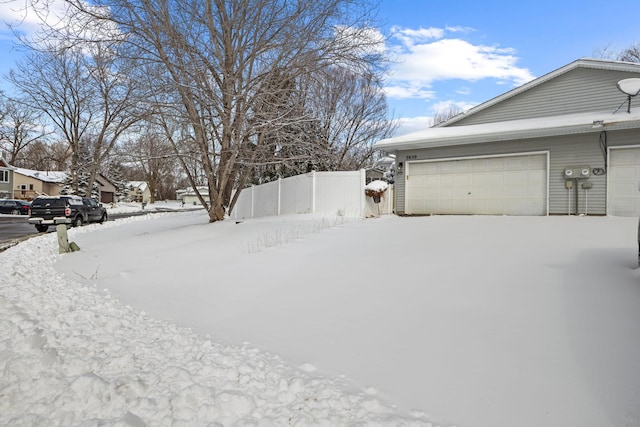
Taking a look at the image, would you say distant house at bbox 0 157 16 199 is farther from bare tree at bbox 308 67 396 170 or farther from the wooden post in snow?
the wooden post in snow

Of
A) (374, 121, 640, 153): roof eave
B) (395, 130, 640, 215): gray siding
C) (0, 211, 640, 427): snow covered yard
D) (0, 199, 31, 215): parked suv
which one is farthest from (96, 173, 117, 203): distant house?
(0, 211, 640, 427): snow covered yard

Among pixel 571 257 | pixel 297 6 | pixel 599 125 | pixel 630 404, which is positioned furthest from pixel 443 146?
pixel 630 404

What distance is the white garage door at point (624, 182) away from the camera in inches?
424

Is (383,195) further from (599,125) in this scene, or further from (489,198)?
(599,125)

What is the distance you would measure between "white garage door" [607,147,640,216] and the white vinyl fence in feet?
21.1

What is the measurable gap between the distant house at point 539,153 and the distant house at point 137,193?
6451 centimetres

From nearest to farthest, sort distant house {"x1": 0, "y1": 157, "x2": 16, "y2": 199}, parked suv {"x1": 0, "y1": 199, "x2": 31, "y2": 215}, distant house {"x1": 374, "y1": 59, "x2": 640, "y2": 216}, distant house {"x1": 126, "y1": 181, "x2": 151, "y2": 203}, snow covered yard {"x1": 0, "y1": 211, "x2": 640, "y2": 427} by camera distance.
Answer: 1. snow covered yard {"x1": 0, "y1": 211, "x2": 640, "y2": 427}
2. distant house {"x1": 374, "y1": 59, "x2": 640, "y2": 216}
3. parked suv {"x1": 0, "y1": 199, "x2": 31, "y2": 215}
4. distant house {"x1": 0, "y1": 157, "x2": 16, "y2": 199}
5. distant house {"x1": 126, "y1": 181, "x2": 151, "y2": 203}

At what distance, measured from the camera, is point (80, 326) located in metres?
4.15

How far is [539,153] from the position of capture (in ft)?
39.3

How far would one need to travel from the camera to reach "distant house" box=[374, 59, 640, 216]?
10992 millimetres

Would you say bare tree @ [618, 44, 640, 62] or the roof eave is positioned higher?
bare tree @ [618, 44, 640, 62]

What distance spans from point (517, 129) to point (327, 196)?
6032 millimetres

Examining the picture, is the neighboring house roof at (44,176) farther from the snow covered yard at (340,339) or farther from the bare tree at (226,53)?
the snow covered yard at (340,339)

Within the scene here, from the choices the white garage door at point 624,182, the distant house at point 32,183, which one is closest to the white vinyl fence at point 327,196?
the white garage door at point 624,182
